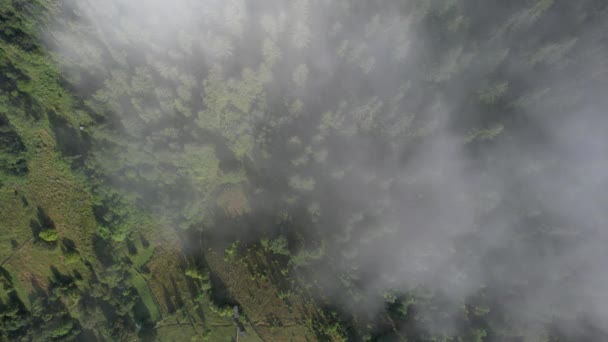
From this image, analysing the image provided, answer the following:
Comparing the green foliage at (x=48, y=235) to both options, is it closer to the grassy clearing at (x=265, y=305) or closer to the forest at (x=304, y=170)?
the forest at (x=304, y=170)

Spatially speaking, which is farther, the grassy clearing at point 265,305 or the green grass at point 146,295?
the green grass at point 146,295

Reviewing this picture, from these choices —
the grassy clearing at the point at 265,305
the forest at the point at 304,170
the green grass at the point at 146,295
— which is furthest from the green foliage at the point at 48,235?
the grassy clearing at the point at 265,305

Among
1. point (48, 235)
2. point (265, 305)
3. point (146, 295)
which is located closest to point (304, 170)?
point (265, 305)

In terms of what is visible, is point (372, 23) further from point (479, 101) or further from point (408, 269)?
point (408, 269)

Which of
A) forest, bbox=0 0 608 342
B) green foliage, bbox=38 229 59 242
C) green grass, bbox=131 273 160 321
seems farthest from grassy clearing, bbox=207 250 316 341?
green foliage, bbox=38 229 59 242

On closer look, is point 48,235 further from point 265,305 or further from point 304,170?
point 304,170

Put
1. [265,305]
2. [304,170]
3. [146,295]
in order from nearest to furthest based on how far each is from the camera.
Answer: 1. [304,170]
2. [265,305]
3. [146,295]

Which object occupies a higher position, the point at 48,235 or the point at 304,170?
the point at 304,170

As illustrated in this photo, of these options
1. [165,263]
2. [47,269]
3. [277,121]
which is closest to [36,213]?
[47,269]

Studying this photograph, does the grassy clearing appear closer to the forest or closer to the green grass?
the forest
